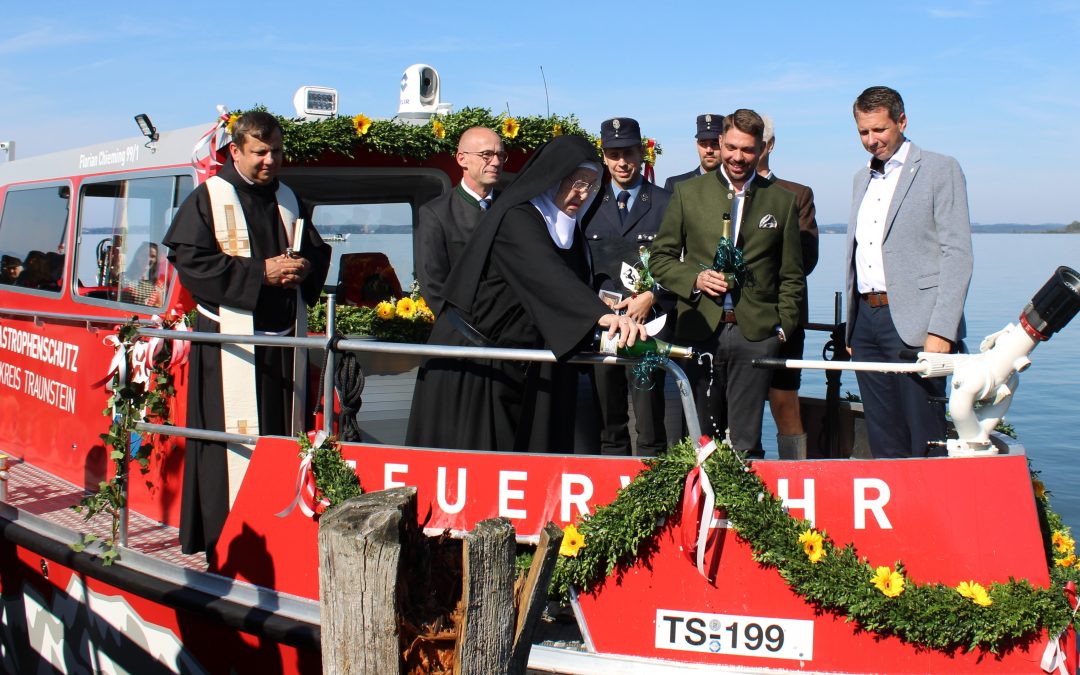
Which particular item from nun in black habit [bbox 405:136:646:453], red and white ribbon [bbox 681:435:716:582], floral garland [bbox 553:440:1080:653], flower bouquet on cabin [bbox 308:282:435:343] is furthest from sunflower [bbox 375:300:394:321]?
red and white ribbon [bbox 681:435:716:582]

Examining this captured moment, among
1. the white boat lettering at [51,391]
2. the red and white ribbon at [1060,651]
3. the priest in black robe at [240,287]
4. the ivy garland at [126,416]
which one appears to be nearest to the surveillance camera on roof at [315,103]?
the priest in black robe at [240,287]

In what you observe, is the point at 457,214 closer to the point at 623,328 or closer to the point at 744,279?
the point at 744,279

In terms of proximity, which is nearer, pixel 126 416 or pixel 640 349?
pixel 640 349

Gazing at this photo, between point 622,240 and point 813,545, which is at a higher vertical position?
point 622,240

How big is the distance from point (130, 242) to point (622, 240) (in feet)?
8.73

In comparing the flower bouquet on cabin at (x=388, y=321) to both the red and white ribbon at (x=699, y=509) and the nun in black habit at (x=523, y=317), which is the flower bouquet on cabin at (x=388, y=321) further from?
the red and white ribbon at (x=699, y=509)

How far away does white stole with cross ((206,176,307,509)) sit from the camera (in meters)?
4.78

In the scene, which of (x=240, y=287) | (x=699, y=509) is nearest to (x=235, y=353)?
(x=240, y=287)

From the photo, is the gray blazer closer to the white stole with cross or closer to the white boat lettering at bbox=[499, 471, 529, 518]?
the white boat lettering at bbox=[499, 471, 529, 518]

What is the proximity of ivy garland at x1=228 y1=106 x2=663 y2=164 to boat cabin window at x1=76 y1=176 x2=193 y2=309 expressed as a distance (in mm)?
586

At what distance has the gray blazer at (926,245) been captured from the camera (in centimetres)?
423

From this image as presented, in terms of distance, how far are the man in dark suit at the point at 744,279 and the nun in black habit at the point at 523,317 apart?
82 centimetres

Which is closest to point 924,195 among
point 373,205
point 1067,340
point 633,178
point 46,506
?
point 633,178

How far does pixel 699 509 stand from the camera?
3.39 meters
